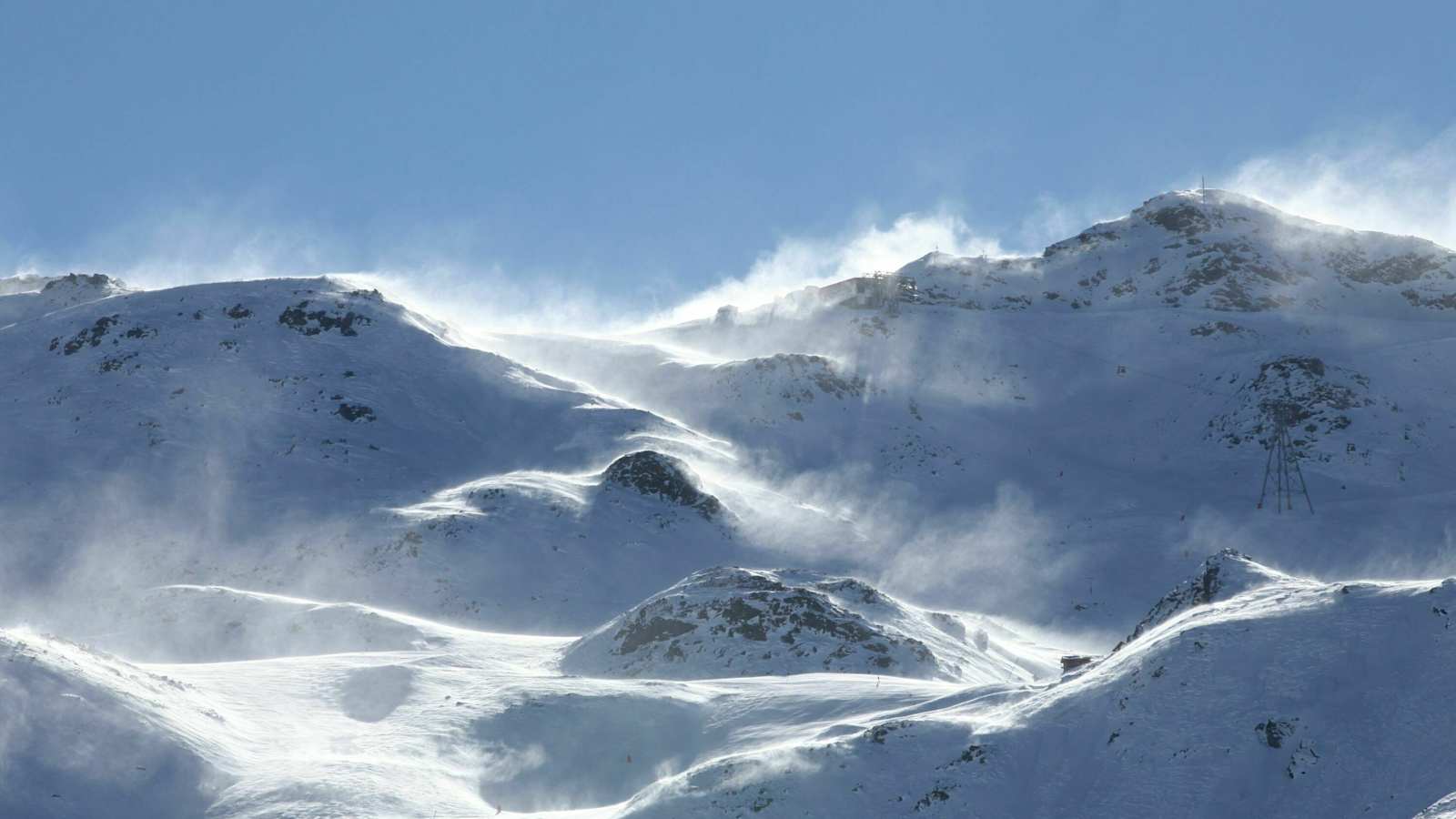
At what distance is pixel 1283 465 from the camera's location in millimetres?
74625

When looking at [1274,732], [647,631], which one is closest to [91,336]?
[647,631]

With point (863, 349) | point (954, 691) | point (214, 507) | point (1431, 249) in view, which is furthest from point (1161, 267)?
point (954, 691)

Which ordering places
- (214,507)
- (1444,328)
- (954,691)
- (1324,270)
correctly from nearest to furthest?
(954,691), (214,507), (1444,328), (1324,270)

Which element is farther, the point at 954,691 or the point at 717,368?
the point at 717,368

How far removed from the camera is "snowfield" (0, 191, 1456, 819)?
25812mm

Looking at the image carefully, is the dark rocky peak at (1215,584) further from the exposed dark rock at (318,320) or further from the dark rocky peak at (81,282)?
the dark rocky peak at (81,282)

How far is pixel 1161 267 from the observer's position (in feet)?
381

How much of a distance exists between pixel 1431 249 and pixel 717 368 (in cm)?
5849

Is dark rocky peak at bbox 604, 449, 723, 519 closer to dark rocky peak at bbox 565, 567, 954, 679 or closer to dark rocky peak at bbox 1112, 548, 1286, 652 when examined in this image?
dark rocky peak at bbox 565, 567, 954, 679

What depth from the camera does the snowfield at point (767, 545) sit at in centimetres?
2581

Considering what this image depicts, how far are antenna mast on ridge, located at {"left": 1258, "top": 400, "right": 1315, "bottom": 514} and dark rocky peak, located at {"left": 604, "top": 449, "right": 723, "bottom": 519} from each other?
89.7ft

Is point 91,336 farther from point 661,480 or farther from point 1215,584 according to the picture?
point 1215,584

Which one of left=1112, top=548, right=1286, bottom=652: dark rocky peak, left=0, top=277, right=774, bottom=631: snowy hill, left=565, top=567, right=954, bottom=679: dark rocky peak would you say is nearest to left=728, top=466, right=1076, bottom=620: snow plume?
left=0, top=277, right=774, bottom=631: snowy hill

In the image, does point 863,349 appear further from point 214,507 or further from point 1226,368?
point 214,507
